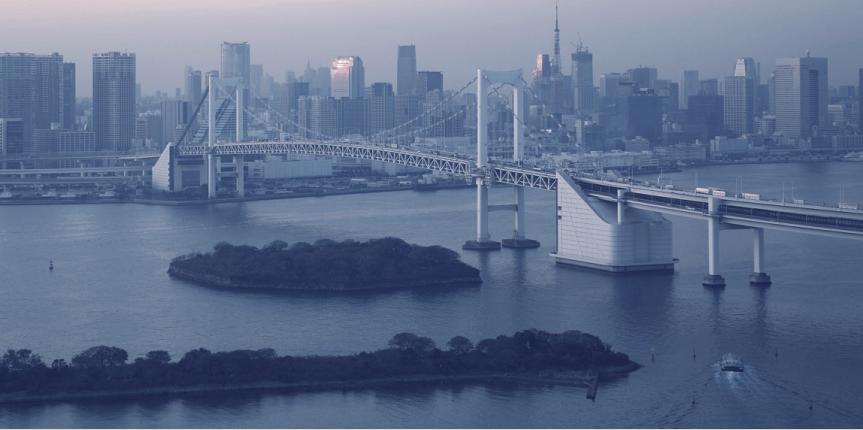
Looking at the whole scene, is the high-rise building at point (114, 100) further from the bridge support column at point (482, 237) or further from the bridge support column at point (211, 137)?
the bridge support column at point (482, 237)

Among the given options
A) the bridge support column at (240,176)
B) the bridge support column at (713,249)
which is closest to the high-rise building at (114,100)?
the bridge support column at (240,176)

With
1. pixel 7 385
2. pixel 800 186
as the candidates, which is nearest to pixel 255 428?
pixel 7 385

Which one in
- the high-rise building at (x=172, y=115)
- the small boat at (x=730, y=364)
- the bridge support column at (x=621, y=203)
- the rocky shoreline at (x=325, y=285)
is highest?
the high-rise building at (x=172, y=115)

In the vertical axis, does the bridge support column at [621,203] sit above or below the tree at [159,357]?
above

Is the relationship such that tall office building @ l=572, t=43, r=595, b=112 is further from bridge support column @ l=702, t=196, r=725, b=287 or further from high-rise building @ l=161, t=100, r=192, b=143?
bridge support column @ l=702, t=196, r=725, b=287

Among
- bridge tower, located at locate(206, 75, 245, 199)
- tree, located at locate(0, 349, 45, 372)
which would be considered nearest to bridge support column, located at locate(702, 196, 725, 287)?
Result: tree, located at locate(0, 349, 45, 372)

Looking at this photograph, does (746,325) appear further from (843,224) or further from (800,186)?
(800,186)

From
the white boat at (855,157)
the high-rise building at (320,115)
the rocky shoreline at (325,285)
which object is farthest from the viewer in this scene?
the high-rise building at (320,115)
